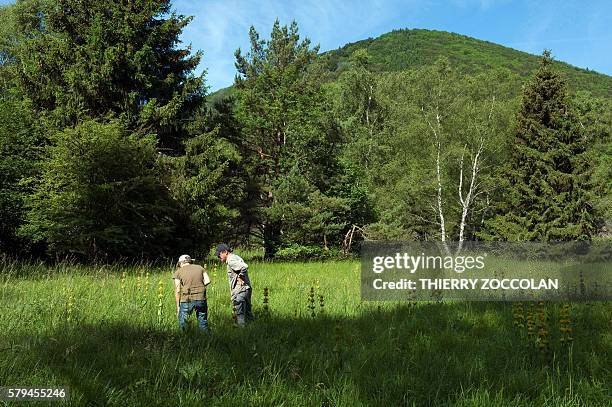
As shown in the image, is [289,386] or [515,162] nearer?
[289,386]

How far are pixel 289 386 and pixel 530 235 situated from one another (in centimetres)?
2443

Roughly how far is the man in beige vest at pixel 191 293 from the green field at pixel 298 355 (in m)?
0.27

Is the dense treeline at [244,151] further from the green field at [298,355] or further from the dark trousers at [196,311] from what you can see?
the dark trousers at [196,311]

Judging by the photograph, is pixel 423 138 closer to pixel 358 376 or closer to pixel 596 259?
pixel 596 259

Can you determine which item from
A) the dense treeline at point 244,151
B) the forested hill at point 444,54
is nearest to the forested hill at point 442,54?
the forested hill at point 444,54

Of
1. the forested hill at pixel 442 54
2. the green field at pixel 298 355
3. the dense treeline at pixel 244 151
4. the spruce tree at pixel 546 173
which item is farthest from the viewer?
the forested hill at pixel 442 54

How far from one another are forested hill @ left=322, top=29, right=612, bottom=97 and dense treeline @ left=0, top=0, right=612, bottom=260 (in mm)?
51668

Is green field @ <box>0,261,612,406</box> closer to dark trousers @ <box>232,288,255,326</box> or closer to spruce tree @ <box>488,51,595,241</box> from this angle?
dark trousers @ <box>232,288,255,326</box>

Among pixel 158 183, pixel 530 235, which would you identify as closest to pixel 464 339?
pixel 158 183

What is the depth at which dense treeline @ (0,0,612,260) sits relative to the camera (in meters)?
14.5

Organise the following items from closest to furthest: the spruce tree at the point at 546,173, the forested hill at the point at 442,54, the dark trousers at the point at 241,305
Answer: the dark trousers at the point at 241,305
the spruce tree at the point at 546,173
the forested hill at the point at 442,54

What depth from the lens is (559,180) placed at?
24281mm

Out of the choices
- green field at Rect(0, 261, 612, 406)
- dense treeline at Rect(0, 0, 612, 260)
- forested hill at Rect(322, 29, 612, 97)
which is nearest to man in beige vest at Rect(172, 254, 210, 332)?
green field at Rect(0, 261, 612, 406)

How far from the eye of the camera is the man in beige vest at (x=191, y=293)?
596 cm
